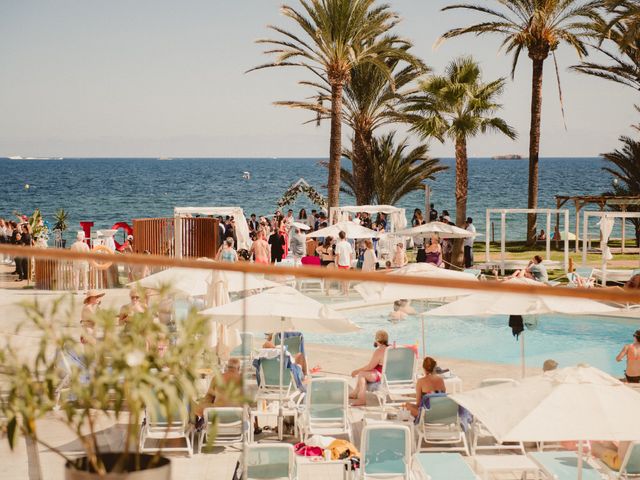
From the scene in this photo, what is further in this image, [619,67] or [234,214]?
[619,67]

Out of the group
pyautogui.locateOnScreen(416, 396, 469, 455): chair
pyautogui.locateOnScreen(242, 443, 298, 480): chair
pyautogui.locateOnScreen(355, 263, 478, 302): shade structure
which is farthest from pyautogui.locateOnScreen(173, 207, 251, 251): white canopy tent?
pyautogui.locateOnScreen(242, 443, 298, 480): chair

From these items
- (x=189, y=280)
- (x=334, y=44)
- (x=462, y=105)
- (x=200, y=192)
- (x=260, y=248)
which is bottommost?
(x=260, y=248)

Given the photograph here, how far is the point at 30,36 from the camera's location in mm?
168625

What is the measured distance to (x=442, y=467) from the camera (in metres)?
8.09

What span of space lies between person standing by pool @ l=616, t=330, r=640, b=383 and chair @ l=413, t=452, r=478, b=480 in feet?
11.1

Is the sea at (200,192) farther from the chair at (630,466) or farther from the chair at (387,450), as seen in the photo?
the chair at (630,466)

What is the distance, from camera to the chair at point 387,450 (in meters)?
8.20

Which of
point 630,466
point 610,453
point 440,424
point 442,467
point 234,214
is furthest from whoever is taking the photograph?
point 234,214

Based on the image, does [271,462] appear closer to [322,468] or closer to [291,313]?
[322,468]

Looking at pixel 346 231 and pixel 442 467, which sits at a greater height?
pixel 346 231

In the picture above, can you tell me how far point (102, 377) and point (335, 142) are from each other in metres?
26.5

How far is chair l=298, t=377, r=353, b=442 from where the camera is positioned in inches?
386

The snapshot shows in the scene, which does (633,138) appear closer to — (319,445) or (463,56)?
(463,56)

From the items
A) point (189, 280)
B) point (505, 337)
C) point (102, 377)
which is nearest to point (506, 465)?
point (505, 337)
